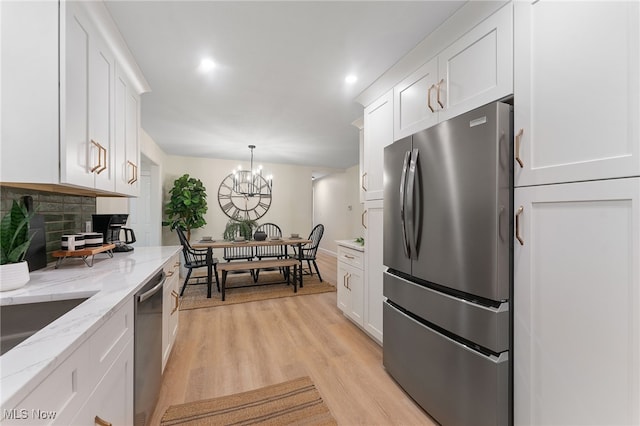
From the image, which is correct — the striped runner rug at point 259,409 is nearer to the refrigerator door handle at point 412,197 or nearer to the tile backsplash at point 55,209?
the refrigerator door handle at point 412,197

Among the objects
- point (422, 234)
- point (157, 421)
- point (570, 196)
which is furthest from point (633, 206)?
point (157, 421)

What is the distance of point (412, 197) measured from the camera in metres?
1.56

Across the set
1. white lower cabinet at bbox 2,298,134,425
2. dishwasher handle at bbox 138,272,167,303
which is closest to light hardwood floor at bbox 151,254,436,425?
white lower cabinet at bbox 2,298,134,425

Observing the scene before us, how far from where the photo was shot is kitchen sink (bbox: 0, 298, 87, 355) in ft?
3.12

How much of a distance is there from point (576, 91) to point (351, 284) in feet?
7.31

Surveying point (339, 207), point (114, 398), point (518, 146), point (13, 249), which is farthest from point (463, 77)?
point (339, 207)

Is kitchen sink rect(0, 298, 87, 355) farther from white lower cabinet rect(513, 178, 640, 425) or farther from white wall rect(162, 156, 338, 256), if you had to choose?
white wall rect(162, 156, 338, 256)

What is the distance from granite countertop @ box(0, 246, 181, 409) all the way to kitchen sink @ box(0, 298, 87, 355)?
54mm

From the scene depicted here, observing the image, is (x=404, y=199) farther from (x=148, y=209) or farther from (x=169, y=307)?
(x=148, y=209)

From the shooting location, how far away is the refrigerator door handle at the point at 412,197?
1540 mm

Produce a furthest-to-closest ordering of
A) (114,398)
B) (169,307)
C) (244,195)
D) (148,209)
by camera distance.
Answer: (244,195), (148,209), (169,307), (114,398)

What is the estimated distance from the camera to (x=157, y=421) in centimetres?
143

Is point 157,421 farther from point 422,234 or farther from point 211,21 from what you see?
point 211,21

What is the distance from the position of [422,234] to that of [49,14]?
214cm
